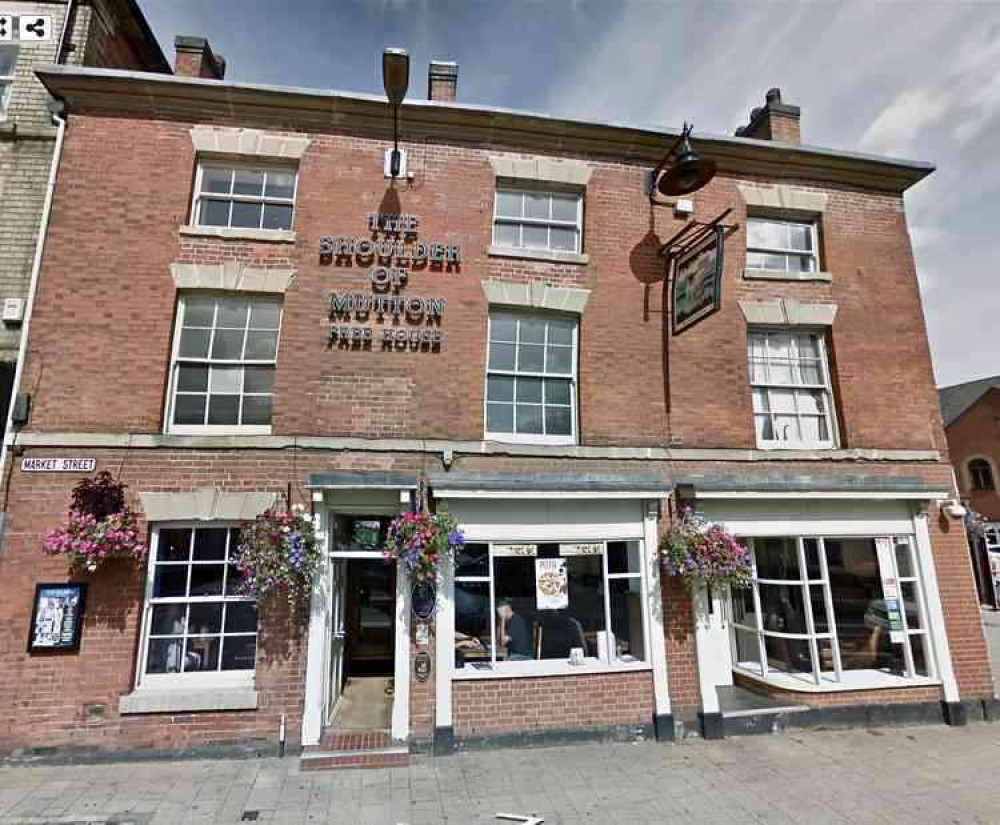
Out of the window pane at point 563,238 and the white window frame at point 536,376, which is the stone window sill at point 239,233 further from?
the window pane at point 563,238

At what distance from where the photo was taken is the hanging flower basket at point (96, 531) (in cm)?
606

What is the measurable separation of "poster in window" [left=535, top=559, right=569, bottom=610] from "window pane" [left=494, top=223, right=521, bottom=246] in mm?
4875

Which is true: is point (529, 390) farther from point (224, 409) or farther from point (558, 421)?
point (224, 409)

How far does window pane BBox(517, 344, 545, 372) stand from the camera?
789 centimetres

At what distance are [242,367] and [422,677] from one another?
15.8 feet

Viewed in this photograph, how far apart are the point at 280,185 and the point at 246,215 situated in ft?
2.31

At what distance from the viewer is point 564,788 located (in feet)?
18.3

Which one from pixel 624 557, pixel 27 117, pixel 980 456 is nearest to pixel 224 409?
pixel 27 117

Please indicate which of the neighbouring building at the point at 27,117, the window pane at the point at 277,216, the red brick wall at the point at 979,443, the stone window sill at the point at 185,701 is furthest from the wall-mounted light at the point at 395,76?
the red brick wall at the point at 979,443

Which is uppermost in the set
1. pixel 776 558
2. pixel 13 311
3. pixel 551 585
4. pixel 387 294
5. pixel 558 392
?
pixel 387 294

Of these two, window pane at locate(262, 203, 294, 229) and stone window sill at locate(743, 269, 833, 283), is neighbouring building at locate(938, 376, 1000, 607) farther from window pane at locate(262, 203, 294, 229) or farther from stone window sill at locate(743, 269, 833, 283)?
window pane at locate(262, 203, 294, 229)

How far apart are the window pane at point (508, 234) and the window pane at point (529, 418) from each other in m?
2.64

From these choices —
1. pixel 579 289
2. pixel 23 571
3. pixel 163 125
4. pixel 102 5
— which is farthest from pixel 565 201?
pixel 23 571

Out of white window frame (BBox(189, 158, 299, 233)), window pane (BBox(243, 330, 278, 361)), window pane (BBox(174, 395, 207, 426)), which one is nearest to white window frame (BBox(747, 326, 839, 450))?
window pane (BBox(243, 330, 278, 361))
